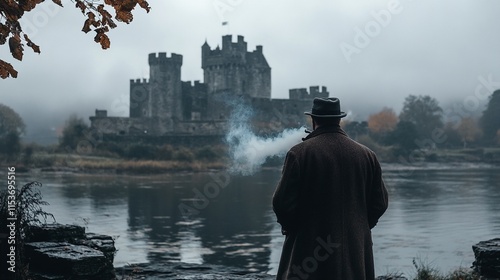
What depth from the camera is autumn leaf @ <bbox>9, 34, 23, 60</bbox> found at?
510cm

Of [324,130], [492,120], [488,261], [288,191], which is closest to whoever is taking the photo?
[288,191]

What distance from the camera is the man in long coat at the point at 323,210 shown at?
4449mm

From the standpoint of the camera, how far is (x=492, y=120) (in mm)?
82688

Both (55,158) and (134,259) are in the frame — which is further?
(55,158)

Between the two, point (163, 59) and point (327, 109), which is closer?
point (327, 109)

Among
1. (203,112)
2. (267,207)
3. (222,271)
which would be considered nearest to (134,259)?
(222,271)

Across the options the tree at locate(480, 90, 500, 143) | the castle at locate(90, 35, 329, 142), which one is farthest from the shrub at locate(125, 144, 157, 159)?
the tree at locate(480, 90, 500, 143)

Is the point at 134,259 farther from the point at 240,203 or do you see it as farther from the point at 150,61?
the point at 150,61

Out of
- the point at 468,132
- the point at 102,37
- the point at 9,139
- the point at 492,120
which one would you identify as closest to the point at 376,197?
the point at 102,37

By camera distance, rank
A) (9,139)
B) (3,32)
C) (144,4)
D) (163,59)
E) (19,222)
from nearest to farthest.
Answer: (144,4)
(3,32)
(19,222)
(9,139)
(163,59)

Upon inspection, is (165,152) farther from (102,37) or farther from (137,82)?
(102,37)

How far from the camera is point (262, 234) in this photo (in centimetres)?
1922

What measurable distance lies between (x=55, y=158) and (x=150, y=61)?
2031 centimetres

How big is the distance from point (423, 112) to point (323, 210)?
311 feet
